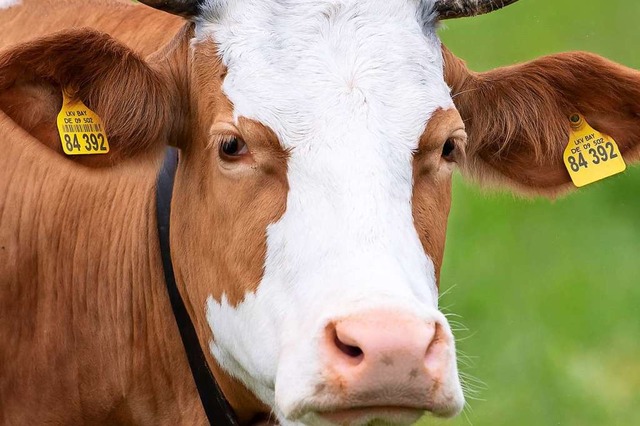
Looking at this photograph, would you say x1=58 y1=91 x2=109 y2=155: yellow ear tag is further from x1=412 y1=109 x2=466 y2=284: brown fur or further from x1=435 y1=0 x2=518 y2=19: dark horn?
x1=435 y1=0 x2=518 y2=19: dark horn

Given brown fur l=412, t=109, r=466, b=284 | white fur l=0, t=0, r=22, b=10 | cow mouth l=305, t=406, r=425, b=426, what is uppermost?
brown fur l=412, t=109, r=466, b=284

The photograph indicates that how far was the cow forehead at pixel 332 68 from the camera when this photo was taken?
15.6 ft

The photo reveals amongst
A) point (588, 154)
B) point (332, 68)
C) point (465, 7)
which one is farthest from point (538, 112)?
point (332, 68)

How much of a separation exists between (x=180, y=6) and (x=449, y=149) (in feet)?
3.68

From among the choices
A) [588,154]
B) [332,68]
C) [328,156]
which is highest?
[332,68]

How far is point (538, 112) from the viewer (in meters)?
5.84

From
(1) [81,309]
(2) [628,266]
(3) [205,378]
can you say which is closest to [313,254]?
(3) [205,378]

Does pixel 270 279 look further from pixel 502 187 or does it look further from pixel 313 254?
pixel 502 187

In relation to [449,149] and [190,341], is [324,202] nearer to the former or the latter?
[449,149]

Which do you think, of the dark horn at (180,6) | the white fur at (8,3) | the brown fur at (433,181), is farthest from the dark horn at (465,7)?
the white fur at (8,3)

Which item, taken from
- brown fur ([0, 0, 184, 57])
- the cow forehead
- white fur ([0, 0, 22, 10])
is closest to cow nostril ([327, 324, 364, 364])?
the cow forehead

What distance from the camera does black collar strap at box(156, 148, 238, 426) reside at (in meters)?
5.67

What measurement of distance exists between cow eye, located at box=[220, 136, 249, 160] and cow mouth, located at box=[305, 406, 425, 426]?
3.33 feet

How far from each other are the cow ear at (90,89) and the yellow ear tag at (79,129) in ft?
0.08
